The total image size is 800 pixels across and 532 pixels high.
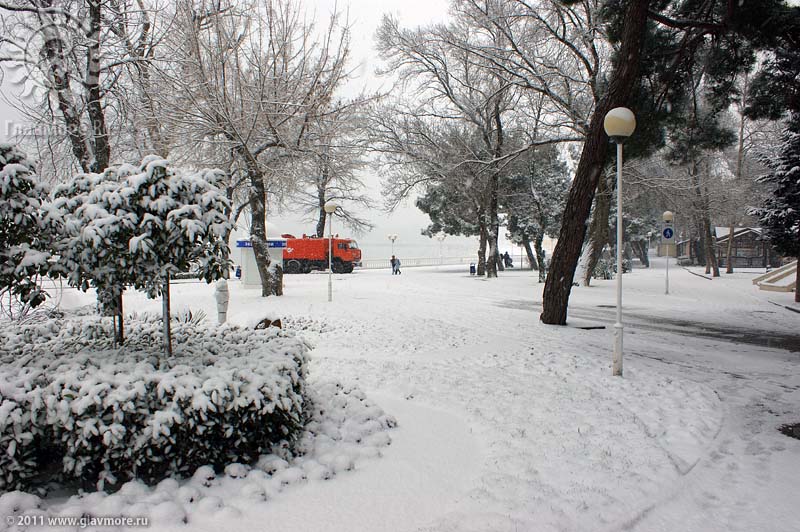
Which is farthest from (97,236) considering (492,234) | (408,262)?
(408,262)

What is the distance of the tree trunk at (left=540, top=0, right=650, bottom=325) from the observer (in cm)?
919

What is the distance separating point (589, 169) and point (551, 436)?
23.3 ft

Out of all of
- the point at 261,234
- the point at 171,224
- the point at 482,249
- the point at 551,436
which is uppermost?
the point at 261,234

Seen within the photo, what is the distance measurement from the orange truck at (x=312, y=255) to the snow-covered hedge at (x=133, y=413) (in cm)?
3270

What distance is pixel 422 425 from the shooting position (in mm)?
4770

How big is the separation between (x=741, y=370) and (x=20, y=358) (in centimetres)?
907

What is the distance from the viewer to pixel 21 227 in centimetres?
388

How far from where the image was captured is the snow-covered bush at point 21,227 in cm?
374

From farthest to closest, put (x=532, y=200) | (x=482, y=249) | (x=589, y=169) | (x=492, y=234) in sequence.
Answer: (x=532, y=200)
(x=482, y=249)
(x=492, y=234)
(x=589, y=169)

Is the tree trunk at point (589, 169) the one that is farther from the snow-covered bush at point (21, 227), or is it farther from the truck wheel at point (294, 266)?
the truck wheel at point (294, 266)

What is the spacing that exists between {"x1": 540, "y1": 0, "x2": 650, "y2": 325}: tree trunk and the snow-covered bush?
29.4 feet

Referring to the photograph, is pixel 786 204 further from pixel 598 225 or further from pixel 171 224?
pixel 171 224

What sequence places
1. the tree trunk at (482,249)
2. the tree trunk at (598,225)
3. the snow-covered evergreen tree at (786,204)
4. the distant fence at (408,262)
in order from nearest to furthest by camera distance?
the snow-covered evergreen tree at (786,204)
the tree trunk at (598,225)
the tree trunk at (482,249)
the distant fence at (408,262)

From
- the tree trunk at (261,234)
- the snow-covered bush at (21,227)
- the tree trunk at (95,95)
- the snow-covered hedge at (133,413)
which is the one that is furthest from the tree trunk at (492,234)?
the snow-covered bush at (21,227)
